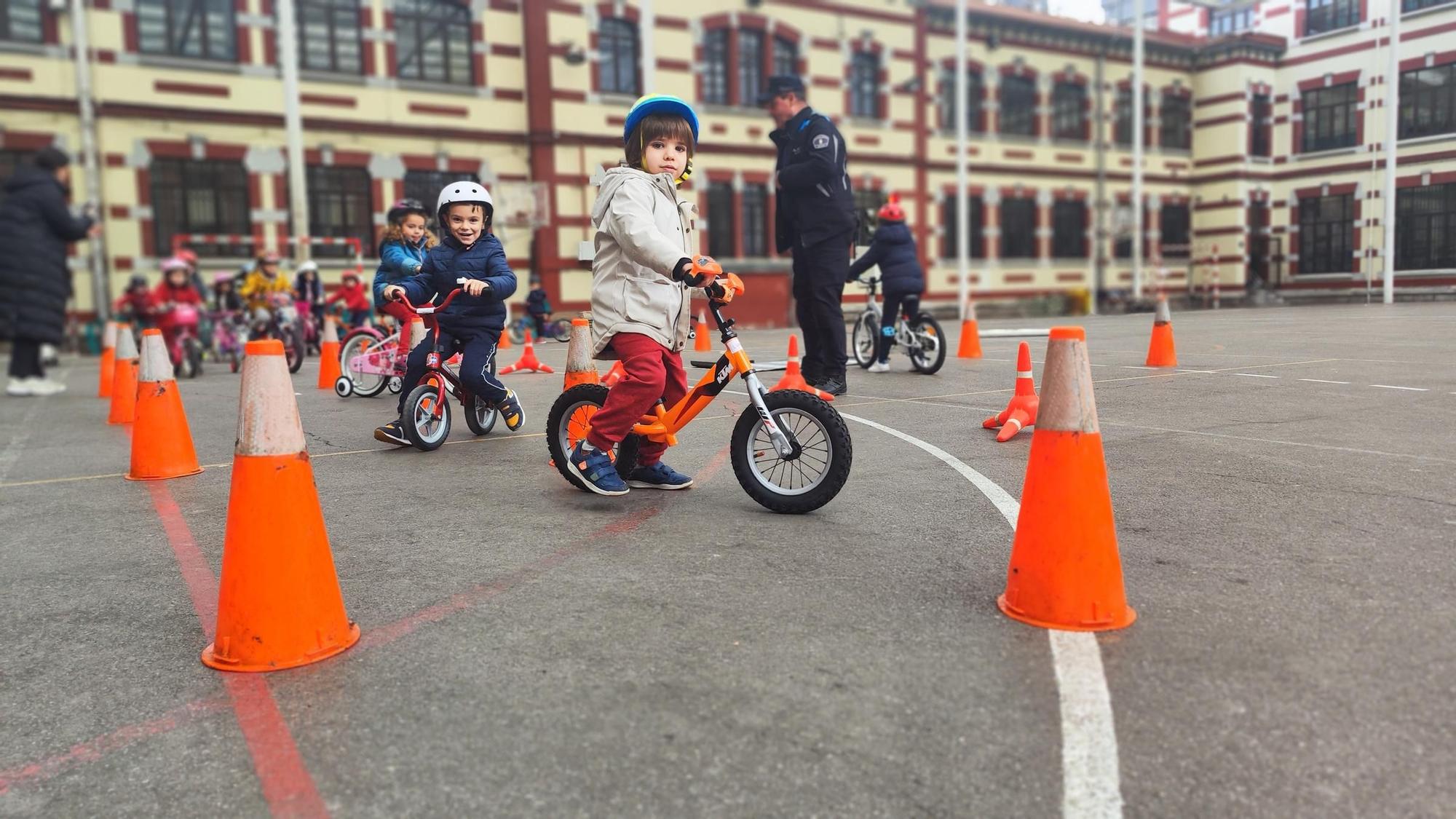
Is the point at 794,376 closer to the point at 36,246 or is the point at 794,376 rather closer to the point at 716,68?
the point at 36,246

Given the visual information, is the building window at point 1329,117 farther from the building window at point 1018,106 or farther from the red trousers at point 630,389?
the red trousers at point 630,389

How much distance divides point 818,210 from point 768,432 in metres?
4.45

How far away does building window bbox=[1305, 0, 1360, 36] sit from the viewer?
35.9 meters

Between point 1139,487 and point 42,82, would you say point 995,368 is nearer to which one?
point 1139,487

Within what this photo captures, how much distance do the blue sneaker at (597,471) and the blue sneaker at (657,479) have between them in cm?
27

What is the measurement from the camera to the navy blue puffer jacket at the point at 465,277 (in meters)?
6.93

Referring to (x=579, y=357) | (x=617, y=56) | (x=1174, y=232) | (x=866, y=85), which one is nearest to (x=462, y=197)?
(x=579, y=357)

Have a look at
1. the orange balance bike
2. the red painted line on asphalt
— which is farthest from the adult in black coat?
the red painted line on asphalt

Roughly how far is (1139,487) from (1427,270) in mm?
37053

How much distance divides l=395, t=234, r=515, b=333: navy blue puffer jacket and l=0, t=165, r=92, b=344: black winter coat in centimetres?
601

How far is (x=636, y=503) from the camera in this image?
4.82 meters

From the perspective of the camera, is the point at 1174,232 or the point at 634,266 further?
the point at 1174,232

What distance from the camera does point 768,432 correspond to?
4477 millimetres

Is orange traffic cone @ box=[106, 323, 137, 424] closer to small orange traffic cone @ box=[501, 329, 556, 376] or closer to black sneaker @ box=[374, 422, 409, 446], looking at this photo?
black sneaker @ box=[374, 422, 409, 446]
